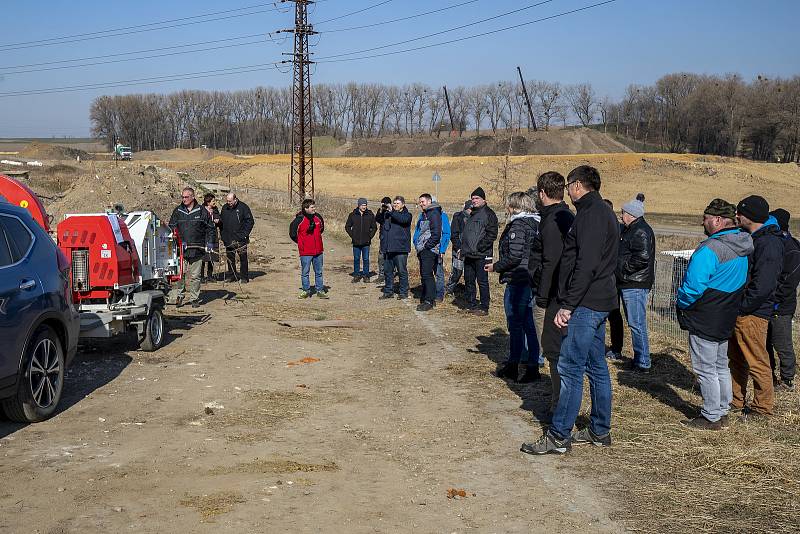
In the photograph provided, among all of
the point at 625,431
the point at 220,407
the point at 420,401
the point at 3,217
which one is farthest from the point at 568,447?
the point at 3,217

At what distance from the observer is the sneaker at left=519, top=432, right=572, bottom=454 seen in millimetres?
6465

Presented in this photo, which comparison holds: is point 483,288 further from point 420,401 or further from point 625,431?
point 625,431

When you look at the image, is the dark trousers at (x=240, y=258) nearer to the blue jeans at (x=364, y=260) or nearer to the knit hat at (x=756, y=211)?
the blue jeans at (x=364, y=260)

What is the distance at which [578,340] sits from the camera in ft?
20.6

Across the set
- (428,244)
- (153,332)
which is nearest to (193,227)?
(428,244)

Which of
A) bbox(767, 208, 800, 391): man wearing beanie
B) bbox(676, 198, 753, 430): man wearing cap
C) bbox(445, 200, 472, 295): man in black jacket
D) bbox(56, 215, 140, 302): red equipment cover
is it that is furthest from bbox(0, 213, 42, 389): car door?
bbox(445, 200, 472, 295): man in black jacket

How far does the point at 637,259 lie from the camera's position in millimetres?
9828

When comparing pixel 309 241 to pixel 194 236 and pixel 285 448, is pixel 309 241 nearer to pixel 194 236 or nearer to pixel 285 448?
pixel 194 236

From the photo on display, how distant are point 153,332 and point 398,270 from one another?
5.77m

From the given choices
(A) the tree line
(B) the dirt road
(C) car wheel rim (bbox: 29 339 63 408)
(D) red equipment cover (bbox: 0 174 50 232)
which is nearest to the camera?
(B) the dirt road

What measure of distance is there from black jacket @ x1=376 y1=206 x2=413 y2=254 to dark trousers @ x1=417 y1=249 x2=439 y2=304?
2.29 ft

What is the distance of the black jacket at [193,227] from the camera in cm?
1410

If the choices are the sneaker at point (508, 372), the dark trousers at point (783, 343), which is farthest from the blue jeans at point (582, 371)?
the dark trousers at point (783, 343)

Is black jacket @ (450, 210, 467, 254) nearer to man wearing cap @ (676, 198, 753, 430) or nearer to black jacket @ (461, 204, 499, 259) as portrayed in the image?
black jacket @ (461, 204, 499, 259)
